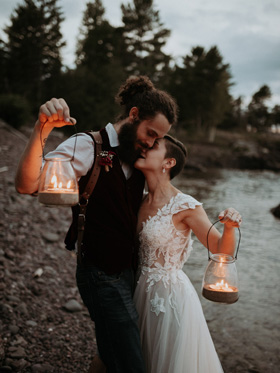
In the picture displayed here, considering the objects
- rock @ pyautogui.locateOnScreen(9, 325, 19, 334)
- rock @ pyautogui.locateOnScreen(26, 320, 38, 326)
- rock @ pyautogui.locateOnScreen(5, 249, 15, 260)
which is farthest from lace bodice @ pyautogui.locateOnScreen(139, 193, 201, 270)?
rock @ pyautogui.locateOnScreen(5, 249, 15, 260)

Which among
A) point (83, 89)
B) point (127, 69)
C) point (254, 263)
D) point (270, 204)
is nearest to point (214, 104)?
point (127, 69)

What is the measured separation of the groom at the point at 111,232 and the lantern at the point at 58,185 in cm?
25

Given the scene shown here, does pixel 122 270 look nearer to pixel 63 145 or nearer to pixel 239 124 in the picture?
pixel 63 145

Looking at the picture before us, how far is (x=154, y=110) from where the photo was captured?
2854mm

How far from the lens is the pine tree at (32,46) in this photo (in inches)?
1457

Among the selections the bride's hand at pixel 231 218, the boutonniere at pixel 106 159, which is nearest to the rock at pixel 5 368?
the boutonniere at pixel 106 159

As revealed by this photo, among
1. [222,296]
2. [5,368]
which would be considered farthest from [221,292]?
[5,368]

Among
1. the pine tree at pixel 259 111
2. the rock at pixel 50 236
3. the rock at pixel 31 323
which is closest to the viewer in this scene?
the rock at pixel 31 323

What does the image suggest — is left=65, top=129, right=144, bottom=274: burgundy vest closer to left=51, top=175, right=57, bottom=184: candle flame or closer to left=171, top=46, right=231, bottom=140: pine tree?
left=51, top=175, right=57, bottom=184: candle flame

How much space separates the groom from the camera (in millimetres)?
2518

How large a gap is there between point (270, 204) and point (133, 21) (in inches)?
1389

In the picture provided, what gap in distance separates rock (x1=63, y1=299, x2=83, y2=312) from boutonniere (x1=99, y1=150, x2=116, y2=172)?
321 centimetres

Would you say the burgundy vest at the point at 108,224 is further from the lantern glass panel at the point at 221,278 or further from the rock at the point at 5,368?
the rock at the point at 5,368

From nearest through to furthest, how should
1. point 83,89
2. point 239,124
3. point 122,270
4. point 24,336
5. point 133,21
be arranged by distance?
point 122,270, point 24,336, point 83,89, point 133,21, point 239,124
